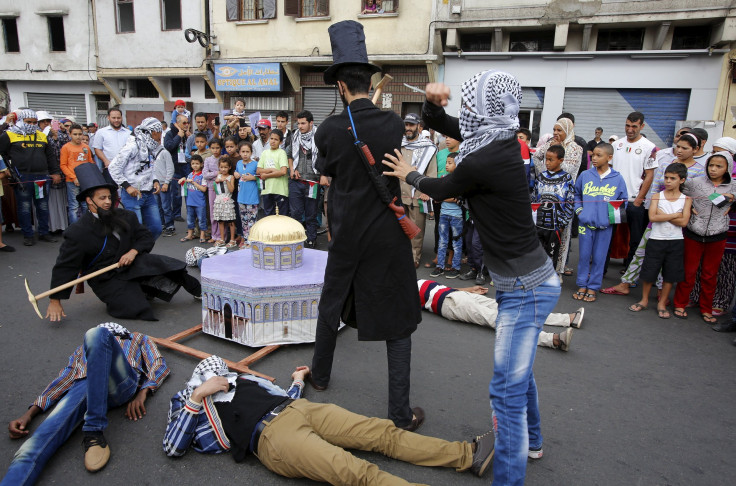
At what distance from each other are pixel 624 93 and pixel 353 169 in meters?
13.3

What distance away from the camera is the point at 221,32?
56.3 feet

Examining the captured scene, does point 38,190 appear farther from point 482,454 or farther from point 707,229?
point 707,229

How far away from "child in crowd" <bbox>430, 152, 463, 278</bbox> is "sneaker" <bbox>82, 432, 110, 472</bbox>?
440 centimetres

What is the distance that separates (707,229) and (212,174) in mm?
7000

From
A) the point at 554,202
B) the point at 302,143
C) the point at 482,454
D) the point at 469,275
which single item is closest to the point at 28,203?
the point at 302,143

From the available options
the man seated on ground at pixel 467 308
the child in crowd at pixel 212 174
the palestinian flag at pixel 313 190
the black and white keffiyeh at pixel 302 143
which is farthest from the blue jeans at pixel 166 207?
the man seated on ground at pixel 467 308

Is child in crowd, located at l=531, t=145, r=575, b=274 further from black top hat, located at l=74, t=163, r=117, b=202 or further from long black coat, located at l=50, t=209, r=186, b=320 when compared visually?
black top hat, located at l=74, t=163, r=117, b=202

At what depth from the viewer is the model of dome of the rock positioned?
4.32m

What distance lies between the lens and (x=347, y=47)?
270 cm

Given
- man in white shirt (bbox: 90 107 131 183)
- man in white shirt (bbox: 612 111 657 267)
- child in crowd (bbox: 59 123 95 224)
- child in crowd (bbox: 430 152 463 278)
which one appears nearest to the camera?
man in white shirt (bbox: 612 111 657 267)

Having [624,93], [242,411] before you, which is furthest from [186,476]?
[624,93]

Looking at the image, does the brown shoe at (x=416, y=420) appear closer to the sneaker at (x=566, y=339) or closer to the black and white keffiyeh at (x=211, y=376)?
the black and white keffiyeh at (x=211, y=376)

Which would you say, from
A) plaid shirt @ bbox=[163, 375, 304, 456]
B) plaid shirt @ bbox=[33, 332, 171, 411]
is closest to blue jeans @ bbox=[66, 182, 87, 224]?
plaid shirt @ bbox=[33, 332, 171, 411]

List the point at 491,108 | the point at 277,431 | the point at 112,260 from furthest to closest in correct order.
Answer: the point at 112,260
the point at 277,431
the point at 491,108
